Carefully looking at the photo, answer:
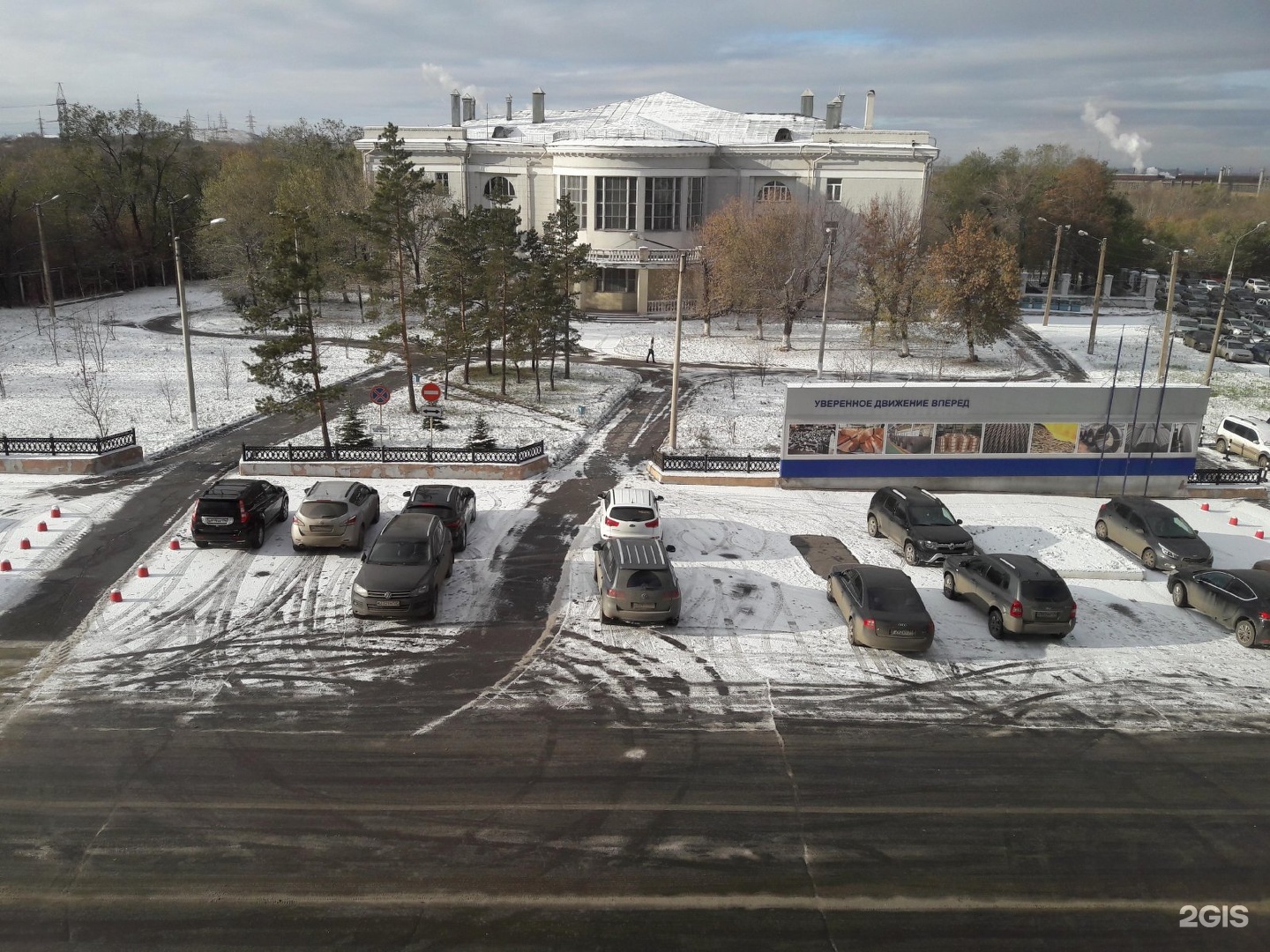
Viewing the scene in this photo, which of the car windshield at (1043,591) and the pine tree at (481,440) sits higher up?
the pine tree at (481,440)

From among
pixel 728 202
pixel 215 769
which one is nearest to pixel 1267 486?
pixel 215 769

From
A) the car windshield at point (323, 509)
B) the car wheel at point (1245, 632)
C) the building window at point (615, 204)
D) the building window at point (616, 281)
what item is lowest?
the car wheel at point (1245, 632)

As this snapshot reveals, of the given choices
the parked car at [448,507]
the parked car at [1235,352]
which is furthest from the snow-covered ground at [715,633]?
the parked car at [1235,352]

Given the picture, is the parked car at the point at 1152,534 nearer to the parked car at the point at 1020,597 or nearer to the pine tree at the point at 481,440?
the parked car at the point at 1020,597

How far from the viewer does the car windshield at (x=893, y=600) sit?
1652cm

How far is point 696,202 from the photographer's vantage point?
57.9 metres

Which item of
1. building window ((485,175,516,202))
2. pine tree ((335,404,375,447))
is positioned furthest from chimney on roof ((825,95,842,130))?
pine tree ((335,404,375,447))

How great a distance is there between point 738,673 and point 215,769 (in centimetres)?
833

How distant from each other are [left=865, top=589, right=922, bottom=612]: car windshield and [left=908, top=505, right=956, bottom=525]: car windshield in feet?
15.3

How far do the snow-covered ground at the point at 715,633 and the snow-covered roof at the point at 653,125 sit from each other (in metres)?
39.1

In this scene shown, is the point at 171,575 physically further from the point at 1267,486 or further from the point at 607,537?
the point at 1267,486

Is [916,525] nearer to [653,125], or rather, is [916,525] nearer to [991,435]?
[991,435]

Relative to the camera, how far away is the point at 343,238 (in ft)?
177

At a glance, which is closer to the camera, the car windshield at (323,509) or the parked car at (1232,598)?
the parked car at (1232,598)
